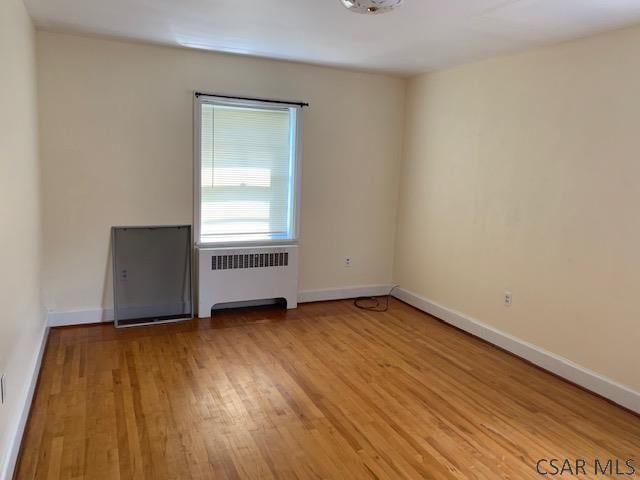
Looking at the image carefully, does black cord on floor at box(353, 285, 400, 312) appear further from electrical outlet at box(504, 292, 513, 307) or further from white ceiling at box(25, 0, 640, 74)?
white ceiling at box(25, 0, 640, 74)

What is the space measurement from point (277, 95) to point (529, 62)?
7.23 feet

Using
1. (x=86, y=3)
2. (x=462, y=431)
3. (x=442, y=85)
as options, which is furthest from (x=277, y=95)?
(x=462, y=431)

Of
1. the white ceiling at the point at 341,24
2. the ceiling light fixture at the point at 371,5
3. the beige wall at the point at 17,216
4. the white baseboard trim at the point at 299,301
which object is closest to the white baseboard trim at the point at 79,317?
the white baseboard trim at the point at 299,301

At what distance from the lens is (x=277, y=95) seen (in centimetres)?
456

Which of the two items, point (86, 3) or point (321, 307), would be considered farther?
point (321, 307)

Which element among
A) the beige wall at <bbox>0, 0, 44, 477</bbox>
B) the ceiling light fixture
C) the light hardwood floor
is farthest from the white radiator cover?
the ceiling light fixture

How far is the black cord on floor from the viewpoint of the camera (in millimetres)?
4910

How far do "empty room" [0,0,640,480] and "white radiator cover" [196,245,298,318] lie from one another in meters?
0.02

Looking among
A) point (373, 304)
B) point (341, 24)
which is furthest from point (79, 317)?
point (341, 24)

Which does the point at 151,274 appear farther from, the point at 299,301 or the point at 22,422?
the point at 22,422

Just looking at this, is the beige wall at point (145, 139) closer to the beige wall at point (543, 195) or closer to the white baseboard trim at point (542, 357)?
the beige wall at point (543, 195)

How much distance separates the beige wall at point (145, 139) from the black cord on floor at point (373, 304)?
0.48 meters

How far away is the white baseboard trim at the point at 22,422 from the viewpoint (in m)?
2.07

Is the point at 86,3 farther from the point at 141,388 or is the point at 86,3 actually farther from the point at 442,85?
the point at 442,85
